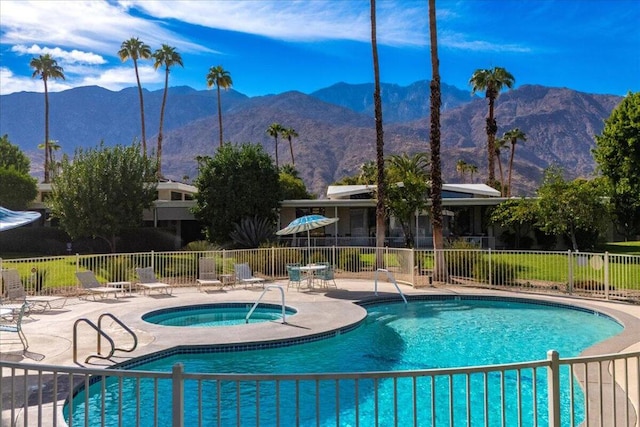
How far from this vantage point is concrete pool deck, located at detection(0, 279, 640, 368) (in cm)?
912

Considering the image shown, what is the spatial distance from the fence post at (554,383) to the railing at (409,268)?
11923 mm

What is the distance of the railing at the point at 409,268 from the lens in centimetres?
1540

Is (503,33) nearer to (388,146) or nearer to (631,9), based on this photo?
(631,9)

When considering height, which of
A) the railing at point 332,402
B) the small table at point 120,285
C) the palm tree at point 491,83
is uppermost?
the palm tree at point 491,83

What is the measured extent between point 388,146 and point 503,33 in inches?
4349

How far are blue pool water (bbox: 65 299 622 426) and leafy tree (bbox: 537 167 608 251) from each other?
8318 mm

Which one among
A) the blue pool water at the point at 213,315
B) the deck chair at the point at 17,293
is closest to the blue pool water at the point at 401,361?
the blue pool water at the point at 213,315

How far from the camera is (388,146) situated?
166375mm

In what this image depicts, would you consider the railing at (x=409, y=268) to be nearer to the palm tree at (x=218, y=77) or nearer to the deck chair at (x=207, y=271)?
the deck chair at (x=207, y=271)

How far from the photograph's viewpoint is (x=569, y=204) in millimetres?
21828

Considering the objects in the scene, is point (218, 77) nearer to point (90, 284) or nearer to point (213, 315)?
point (90, 284)

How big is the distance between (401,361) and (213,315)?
613cm

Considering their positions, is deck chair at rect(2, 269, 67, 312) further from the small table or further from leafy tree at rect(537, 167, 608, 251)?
leafy tree at rect(537, 167, 608, 251)

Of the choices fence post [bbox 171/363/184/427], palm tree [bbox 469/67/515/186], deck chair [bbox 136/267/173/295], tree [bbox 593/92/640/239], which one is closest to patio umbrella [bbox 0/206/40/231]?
fence post [bbox 171/363/184/427]
